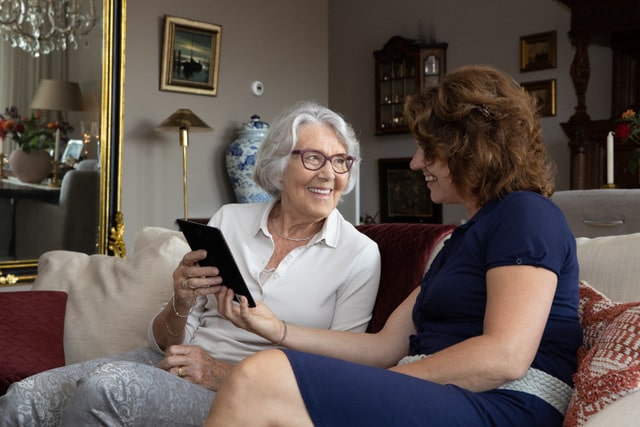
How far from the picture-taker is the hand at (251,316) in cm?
182

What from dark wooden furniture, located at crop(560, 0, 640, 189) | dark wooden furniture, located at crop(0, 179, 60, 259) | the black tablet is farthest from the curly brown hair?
dark wooden furniture, located at crop(560, 0, 640, 189)

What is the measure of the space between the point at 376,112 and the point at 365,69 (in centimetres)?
53

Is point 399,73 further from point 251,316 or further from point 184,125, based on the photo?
point 251,316

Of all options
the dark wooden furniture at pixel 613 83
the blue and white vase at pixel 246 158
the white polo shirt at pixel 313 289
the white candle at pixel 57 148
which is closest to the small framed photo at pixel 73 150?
the white candle at pixel 57 148

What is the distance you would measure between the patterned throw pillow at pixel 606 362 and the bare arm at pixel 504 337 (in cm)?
11

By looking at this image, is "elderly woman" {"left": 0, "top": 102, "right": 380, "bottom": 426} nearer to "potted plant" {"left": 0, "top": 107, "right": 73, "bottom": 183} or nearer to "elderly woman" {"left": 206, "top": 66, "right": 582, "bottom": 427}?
"elderly woman" {"left": 206, "top": 66, "right": 582, "bottom": 427}

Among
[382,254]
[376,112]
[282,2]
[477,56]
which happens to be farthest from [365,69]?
[382,254]

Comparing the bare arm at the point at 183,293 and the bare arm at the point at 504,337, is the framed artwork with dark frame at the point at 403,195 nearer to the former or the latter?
the bare arm at the point at 183,293

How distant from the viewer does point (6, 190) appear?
14.2 feet

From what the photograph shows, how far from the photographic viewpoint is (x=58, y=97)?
4.51m

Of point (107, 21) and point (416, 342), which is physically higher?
point (107, 21)

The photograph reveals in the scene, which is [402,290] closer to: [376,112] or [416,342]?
[416,342]

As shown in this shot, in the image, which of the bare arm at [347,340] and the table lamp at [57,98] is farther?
the table lamp at [57,98]

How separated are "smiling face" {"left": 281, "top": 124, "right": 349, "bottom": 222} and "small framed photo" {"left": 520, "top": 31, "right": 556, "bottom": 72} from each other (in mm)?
5474
